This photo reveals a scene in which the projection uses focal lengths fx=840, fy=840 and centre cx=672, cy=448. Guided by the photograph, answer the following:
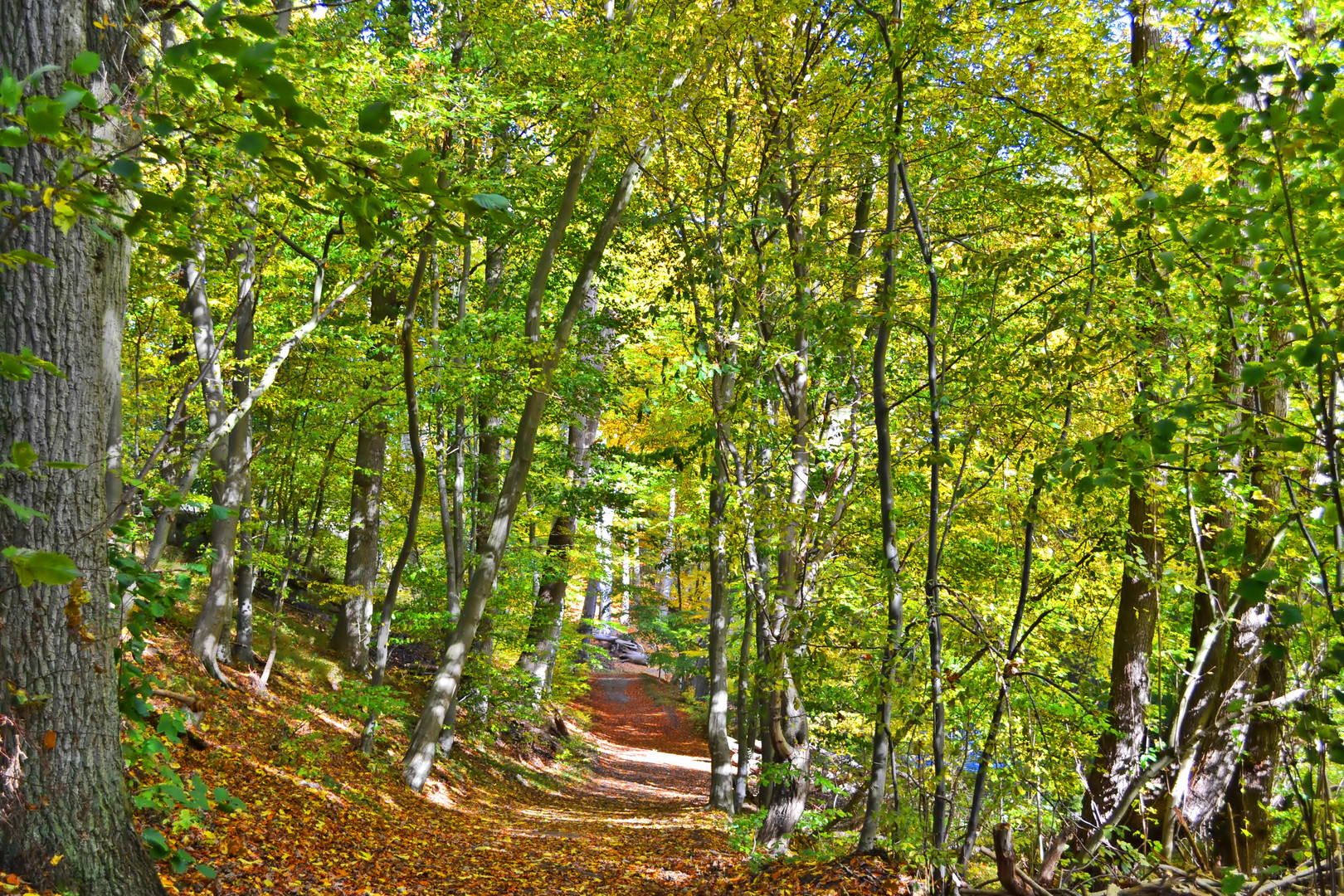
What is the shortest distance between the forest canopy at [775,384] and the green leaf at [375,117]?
96 millimetres

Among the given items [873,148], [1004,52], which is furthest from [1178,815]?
[1004,52]

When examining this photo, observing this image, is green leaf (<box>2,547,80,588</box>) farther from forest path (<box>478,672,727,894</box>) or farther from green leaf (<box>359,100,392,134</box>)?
forest path (<box>478,672,727,894</box>)

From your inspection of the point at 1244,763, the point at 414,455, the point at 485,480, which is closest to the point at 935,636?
the point at 1244,763

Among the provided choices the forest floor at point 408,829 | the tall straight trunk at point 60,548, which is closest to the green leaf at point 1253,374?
the tall straight trunk at point 60,548

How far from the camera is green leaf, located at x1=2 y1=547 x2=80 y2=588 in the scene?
4.21 feet

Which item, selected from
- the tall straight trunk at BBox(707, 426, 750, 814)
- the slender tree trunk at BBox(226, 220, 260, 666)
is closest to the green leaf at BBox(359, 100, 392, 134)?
the slender tree trunk at BBox(226, 220, 260, 666)

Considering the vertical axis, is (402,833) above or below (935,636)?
below

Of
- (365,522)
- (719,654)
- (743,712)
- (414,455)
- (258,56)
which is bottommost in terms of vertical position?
(743,712)

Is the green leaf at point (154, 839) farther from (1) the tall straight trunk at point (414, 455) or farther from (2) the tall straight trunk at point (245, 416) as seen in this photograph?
(1) the tall straight trunk at point (414, 455)

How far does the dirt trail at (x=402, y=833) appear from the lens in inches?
211

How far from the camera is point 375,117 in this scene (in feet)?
4.76

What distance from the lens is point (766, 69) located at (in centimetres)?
730

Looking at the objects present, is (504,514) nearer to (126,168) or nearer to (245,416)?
(245,416)

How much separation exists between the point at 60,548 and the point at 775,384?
19.3 feet
